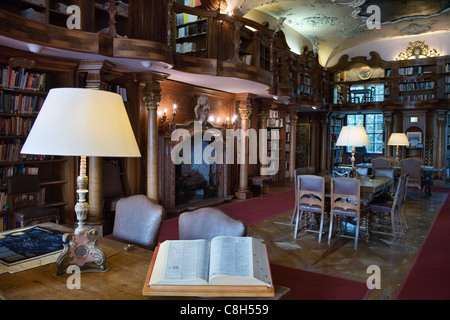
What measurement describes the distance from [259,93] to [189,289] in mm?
7296

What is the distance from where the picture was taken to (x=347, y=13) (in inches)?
402

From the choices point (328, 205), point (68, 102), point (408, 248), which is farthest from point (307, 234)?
point (68, 102)

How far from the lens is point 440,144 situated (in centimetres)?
1172

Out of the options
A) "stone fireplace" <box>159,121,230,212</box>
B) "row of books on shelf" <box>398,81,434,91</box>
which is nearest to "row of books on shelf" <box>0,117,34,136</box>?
"stone fireplace" <box>159,121,230,212</box>

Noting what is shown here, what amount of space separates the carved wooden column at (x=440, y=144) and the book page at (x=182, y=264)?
41.2 feet

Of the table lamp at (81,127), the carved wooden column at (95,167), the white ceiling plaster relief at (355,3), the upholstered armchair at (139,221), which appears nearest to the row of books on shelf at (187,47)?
the carved wooden column at (95,167)

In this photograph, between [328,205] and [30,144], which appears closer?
[30,144]

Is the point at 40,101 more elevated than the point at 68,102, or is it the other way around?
the point at 40,101

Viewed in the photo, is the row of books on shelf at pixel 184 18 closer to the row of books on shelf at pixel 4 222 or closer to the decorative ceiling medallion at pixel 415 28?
the row of books on shelf at pixel 4 222

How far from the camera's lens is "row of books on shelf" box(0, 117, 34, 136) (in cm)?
448

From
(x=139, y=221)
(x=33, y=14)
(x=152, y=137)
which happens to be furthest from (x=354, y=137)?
(x=33, y=14)

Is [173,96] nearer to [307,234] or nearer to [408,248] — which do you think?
[307,234]

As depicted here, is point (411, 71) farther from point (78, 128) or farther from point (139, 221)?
point (78, 128)

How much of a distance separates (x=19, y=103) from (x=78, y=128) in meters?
3.90
